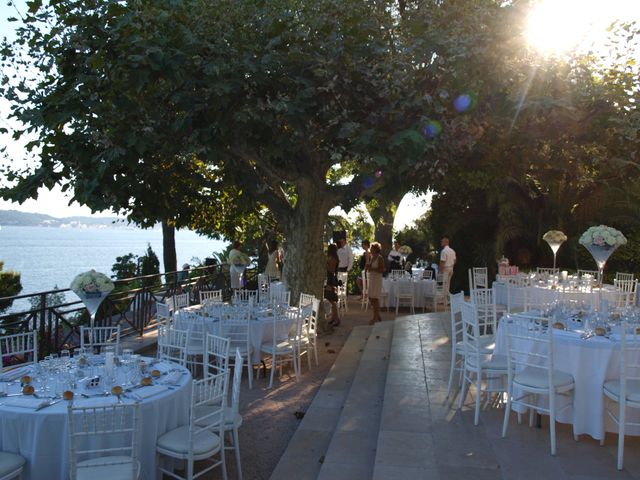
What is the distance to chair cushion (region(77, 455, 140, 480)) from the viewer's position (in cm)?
385

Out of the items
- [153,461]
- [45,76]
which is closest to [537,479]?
[153,461]

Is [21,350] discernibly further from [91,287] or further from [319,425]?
[319,425]

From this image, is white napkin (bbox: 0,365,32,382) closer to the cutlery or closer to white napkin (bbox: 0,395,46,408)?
white napkin (bbox: 0,395,46,408)

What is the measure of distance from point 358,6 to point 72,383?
674cm

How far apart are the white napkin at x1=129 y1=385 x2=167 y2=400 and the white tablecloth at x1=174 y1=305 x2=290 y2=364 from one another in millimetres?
3251

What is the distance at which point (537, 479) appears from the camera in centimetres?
454

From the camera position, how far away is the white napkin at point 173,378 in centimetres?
496

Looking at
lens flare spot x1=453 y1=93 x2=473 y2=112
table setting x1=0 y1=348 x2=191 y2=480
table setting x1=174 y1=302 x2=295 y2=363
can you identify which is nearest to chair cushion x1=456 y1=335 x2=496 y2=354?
table setting x1=174 y1=302 x2=295 y2=363

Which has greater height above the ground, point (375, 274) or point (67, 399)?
point (375, 274)

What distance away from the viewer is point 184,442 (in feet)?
14.8

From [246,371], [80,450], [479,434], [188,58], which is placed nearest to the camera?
[80,450]

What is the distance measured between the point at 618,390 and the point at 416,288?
9.83m

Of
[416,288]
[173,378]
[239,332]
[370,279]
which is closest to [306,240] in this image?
[370,279]

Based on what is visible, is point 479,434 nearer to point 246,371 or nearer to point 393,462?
point 393,462
